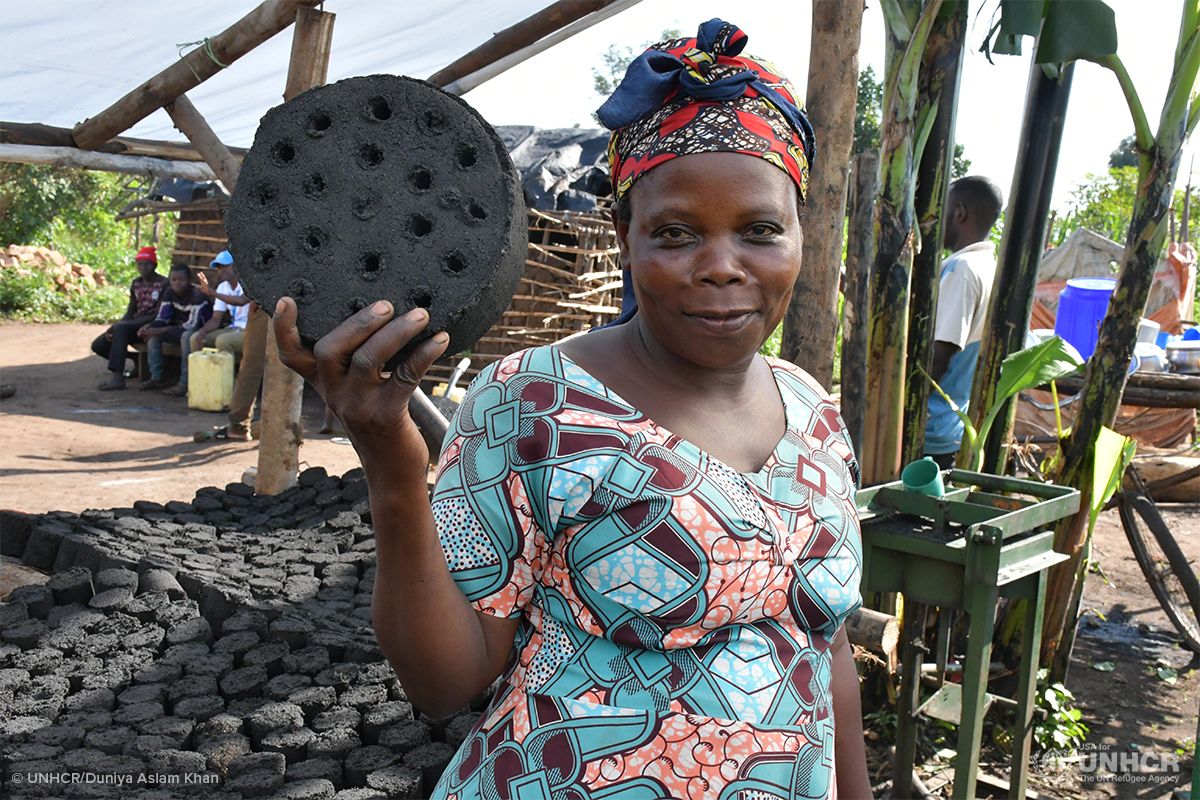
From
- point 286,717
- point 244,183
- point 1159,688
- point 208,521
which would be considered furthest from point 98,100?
point 1159,688

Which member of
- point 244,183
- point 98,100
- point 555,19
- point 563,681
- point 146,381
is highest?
point 555,19

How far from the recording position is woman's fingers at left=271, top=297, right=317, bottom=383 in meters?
0.92

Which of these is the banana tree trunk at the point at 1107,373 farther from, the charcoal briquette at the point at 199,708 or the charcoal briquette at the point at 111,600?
the charcoal briquette at the point at 111,600

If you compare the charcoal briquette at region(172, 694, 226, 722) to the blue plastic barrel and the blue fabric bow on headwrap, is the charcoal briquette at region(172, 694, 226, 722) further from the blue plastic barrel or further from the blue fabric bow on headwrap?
the blue plastic barrel

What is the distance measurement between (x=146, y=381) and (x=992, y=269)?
989 centimetres

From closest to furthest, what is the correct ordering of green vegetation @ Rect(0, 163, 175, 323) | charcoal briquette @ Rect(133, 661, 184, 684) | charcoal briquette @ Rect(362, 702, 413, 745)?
charcoal briquette @ Rect(362, 702, 413, 745) → charcoal briquette @ Rect(133, 661, 184, 684) → green vegetation @ Rect(0, 163, 175, 323)

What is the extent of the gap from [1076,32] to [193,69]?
3966mm

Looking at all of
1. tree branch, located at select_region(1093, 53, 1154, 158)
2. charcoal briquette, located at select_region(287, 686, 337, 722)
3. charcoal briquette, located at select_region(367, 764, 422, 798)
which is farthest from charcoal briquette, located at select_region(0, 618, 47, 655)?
tree branch, located at select_region(1093, 53, 1154, 158)

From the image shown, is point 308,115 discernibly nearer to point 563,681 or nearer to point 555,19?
point 563,681

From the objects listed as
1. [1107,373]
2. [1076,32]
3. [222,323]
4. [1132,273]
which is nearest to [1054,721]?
[1107,373]

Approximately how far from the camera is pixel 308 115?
3.41 ft

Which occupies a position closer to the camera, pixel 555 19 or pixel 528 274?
pixel 555 19

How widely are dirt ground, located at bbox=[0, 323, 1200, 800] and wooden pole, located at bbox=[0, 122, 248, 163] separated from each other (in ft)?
7.79

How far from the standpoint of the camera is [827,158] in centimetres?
288
